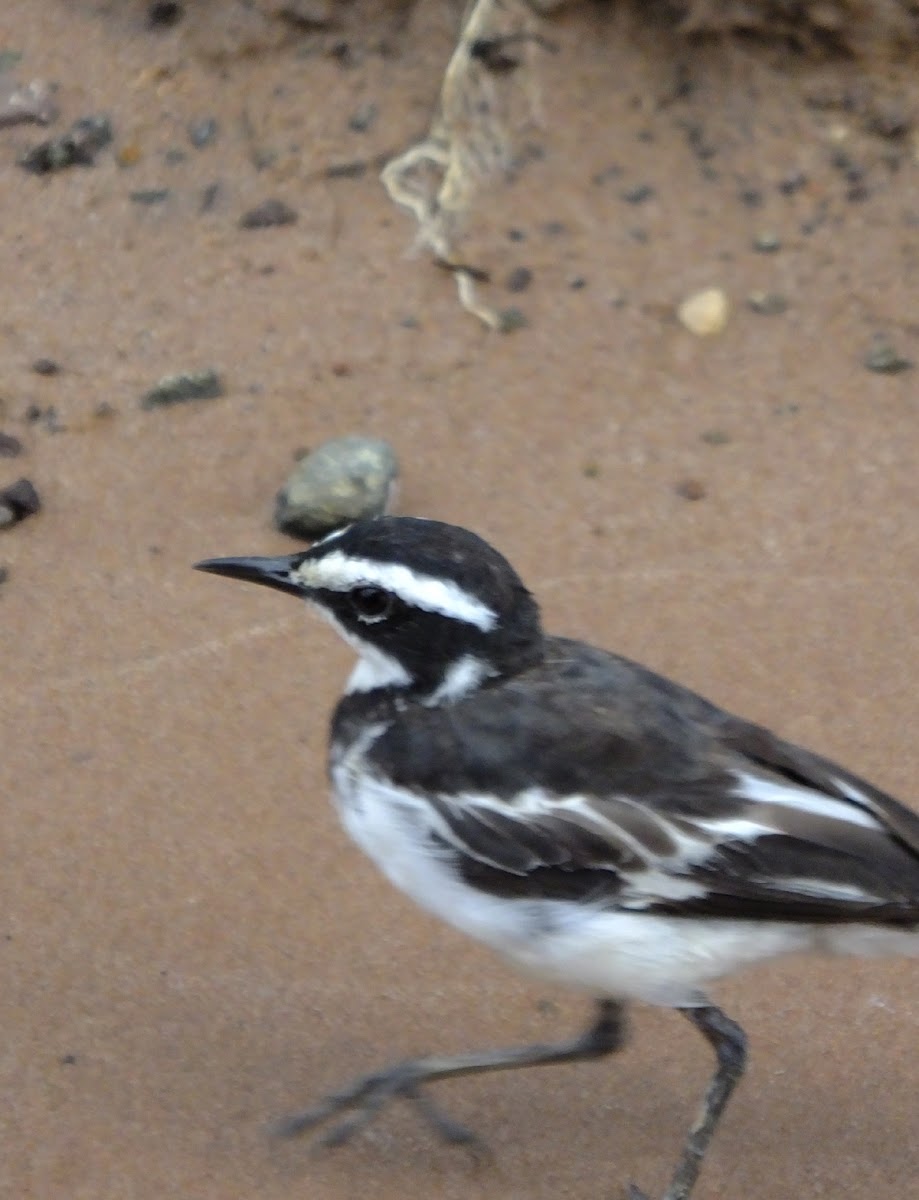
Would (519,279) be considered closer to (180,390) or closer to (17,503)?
(180,390)

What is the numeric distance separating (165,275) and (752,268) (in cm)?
251

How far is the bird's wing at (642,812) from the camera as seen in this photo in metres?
4.10

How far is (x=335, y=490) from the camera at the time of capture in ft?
21.4

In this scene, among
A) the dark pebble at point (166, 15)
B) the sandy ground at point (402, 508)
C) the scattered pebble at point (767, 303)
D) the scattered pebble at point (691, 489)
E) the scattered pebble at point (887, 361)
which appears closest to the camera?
the sandy ground at point (402, 508)

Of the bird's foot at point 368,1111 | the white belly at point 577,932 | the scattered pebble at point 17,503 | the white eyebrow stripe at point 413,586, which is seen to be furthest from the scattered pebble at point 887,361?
the bird's foot at point 368,1111

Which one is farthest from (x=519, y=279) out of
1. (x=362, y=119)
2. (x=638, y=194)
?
(x=362, y=119)

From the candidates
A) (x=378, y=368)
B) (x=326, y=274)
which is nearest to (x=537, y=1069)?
(x=378, y=368)

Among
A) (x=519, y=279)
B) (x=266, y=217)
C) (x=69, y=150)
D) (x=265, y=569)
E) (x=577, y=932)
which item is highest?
(x=265, y=569)

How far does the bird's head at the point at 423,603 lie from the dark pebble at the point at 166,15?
16.4 ft

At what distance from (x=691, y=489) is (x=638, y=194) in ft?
6.25

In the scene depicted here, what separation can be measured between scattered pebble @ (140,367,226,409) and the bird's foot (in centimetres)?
339

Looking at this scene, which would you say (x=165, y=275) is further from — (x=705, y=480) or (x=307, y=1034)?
(x=307, y=1034)

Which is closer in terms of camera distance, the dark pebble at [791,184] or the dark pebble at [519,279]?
the dark pebble at [519,279]

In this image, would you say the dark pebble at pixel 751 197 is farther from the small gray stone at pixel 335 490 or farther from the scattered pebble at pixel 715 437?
the small gray stone at pixel 335 490
